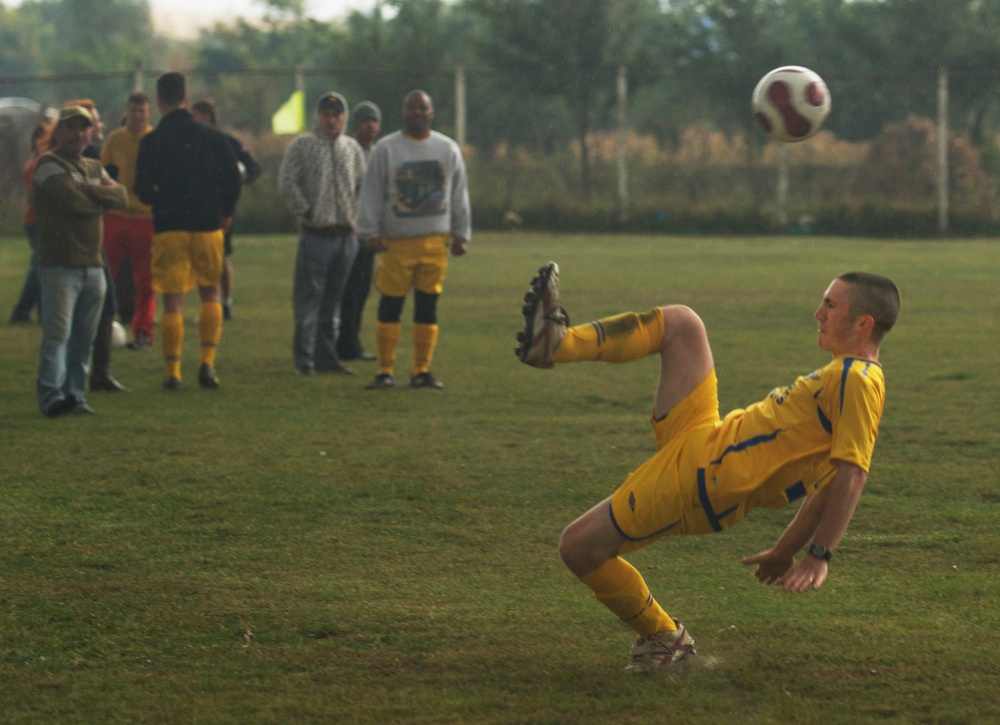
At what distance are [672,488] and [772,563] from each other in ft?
1.21

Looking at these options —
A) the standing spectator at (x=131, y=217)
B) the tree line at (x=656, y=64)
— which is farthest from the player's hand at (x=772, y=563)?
the tree line at (x=656, y=64)

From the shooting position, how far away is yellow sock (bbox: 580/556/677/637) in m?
4.41

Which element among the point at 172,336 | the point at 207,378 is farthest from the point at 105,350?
the point at 207,378

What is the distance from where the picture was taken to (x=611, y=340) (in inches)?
169

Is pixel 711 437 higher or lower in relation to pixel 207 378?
higher

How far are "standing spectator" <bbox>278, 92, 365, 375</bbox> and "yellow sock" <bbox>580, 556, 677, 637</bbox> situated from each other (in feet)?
23.8

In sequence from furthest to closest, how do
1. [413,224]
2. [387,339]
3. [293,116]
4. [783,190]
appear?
[783,190] < [293,116] < [387,339] < [413,224]

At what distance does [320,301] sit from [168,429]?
2.90m

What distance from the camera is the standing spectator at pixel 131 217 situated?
1212cm

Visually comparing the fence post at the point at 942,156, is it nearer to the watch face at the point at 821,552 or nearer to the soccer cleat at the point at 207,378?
the soccer cleat at the point at 207,378

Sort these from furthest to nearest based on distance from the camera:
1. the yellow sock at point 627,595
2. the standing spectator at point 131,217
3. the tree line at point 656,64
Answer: the tree line at point 656,64, the standing spectator at point 131,217, the yellow sock at point 627,595

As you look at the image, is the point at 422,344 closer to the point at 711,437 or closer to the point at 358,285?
the point at 358,285

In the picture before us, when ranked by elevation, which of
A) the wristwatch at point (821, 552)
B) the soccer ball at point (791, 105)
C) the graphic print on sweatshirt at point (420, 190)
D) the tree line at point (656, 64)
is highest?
the tree line at point (656, 64)

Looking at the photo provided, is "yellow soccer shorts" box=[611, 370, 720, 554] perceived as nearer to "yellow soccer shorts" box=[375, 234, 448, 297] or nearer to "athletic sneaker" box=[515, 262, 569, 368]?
"athletic sneaker" box=[515, 262, 569, 368]
